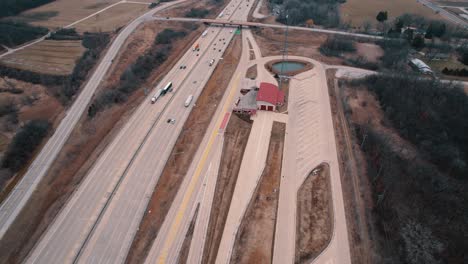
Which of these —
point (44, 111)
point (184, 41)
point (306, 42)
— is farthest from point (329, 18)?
A: point (44, 111)

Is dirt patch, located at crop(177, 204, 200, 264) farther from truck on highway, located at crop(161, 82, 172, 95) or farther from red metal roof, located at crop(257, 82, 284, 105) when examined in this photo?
truck on highway, located at crop(161, 82, 172, 95)

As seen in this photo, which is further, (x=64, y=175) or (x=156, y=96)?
(x=156, y=96)

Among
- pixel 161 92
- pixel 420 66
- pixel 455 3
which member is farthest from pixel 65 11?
pixel 455 3

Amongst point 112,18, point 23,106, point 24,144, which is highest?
point 112,18

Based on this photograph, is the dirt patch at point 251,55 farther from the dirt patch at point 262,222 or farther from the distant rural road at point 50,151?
the distant rural road at point 50,151

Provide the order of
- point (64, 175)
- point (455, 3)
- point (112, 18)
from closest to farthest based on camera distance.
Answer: point (64, 175)
point (112, 18)
point (455, 3)

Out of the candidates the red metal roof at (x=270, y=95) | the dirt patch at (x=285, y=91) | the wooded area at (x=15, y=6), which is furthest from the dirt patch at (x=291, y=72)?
the wooded area at (x=15, y=6)

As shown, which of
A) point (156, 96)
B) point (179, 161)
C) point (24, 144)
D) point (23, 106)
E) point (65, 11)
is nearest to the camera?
point (179, 161)

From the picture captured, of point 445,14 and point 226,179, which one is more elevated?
point 445,14

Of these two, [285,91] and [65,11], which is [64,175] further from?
[65,11]

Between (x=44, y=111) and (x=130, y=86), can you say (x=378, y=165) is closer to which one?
(x=130, y=86)
